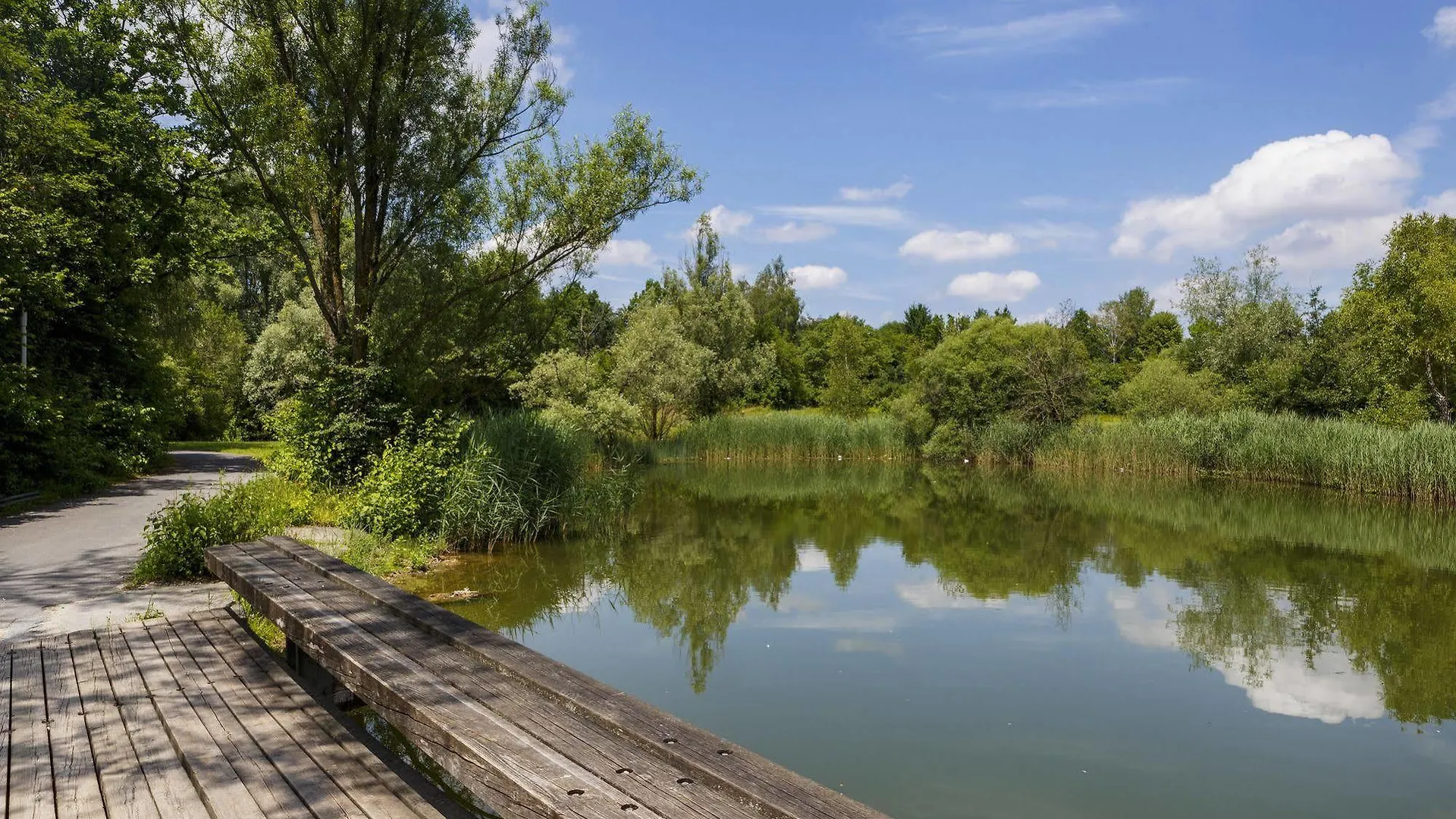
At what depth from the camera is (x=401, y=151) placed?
1374 cm

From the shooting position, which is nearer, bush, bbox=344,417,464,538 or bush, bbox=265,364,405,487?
bush, bbox=344,417,464,538

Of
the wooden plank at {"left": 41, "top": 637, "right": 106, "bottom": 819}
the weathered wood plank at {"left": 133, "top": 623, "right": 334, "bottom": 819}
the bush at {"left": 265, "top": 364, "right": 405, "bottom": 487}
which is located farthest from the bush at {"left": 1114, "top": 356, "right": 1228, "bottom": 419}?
the wooden plank at {"left": 41, "top": 637, "right": 106, "bottom": 819}

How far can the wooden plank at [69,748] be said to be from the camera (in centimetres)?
308

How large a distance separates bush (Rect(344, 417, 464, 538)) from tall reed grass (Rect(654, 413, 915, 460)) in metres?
20.2

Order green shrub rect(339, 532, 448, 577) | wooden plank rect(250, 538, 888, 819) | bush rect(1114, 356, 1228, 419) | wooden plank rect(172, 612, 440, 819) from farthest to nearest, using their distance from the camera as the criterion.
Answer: bush rect(1114, 356, 1228, 419) < green shrub rect(339, 532, 448, 577) < wooden plank rect(172, 612, 440, 819) < wooden plank rect(250, 538, 888, 819)

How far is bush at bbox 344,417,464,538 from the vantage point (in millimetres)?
11195

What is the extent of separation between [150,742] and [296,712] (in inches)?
22.6

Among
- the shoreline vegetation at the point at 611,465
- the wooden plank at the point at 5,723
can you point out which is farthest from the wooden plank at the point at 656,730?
the shoreline vegetation at the point at 611,465

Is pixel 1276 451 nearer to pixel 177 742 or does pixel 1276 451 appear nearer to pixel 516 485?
pixel 516 485

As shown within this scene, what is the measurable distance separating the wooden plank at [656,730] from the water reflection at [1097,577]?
Result: 3404 mm

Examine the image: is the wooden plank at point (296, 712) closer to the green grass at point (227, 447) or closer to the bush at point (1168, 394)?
the green grass at point (227, 447)

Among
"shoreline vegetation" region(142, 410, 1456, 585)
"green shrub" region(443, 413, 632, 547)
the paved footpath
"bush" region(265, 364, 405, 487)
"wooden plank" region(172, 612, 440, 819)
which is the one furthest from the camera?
"bush" region(265, 364, 405, 487)

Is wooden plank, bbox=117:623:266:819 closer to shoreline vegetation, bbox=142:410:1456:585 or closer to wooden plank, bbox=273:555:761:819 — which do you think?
wooden plank, bbox=273:555:761:819

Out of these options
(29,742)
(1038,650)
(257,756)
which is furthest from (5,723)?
(1038,650)
